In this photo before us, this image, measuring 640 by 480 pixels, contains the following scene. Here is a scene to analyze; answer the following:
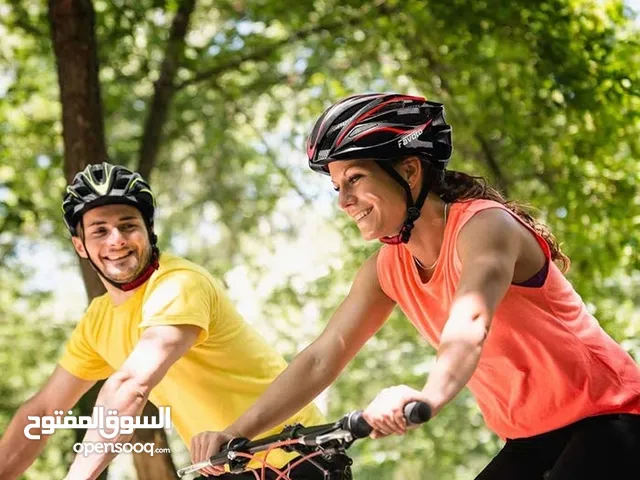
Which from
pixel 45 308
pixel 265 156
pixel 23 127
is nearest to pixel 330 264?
pixel 265 156

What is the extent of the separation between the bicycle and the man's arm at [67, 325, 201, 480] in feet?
1.56

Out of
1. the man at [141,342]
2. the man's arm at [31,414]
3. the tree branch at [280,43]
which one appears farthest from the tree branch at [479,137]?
the man's arm at [31,414]

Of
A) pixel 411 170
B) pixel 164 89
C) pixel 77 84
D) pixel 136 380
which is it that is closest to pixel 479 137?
pixel 164 89

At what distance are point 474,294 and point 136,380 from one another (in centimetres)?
144

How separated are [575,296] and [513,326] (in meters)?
0.26

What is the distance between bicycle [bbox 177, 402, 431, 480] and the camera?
2.33 m

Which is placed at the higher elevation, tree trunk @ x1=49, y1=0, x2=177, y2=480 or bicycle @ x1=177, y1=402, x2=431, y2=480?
tree trunk @ x1=49, y1=0, x2=177, y2=480

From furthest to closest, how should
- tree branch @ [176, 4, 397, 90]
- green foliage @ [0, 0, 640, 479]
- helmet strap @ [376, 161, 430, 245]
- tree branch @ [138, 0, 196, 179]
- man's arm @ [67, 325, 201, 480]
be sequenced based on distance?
1. tree branch @ [176, 4, 397, 90]
2. tree branch @ [138, 0, 196, 179]
3. green foliage @ [0, 0, 640, 479]
4. man's arm @ [67, 325, 201, 480]
5. helmet strap @ [376, 161, 430, 245]

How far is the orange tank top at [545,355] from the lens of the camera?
9.18ft

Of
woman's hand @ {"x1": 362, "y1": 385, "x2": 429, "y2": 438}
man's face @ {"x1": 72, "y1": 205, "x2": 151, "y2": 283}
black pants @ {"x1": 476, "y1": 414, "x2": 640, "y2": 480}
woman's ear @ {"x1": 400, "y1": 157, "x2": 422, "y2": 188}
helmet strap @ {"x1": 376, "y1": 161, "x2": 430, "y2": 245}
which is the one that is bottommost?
black pants @ {"x1": 476, "y1": 414, "x2": 640, "y2": 480}

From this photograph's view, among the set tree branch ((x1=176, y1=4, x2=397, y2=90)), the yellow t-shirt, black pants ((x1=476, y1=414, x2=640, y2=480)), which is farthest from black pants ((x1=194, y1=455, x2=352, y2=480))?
tree branch ((x1=176, y1=4, x2=397, y2=90))

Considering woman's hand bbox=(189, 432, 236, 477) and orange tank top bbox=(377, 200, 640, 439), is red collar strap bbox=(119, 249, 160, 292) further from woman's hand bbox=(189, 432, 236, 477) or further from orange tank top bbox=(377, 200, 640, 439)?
orange tank top bbox=(377, 200, 640, 439)

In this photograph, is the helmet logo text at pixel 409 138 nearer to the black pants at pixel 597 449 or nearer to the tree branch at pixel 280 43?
the black pants at pixel 597 449

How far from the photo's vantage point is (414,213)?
2941 millimetres
